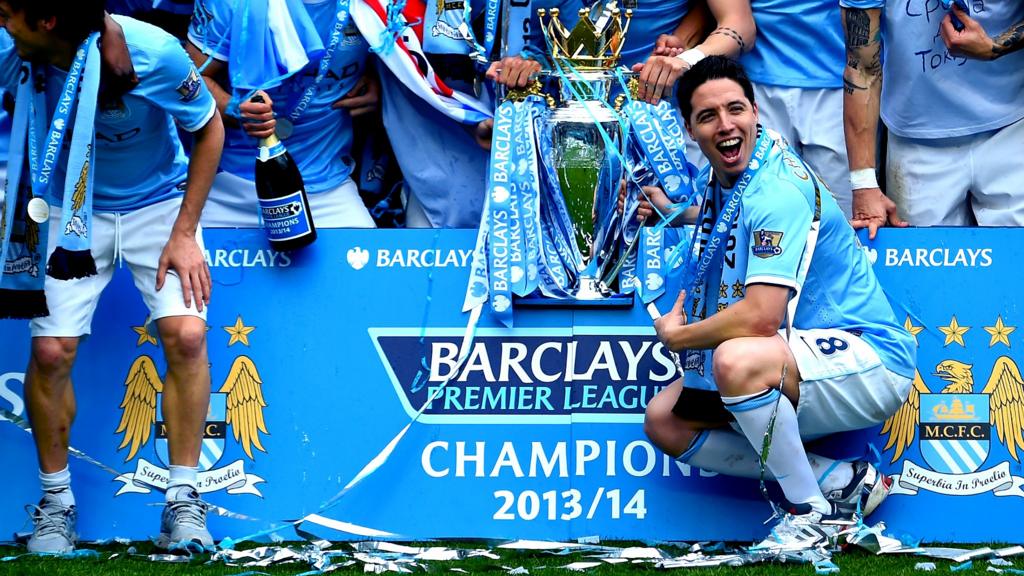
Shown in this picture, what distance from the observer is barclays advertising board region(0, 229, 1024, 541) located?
5.14 metres

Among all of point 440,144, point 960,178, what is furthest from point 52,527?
point 960,178

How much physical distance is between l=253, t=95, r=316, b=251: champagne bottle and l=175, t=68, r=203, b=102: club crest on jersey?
508mm

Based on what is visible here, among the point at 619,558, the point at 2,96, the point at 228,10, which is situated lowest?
the point at 619,558

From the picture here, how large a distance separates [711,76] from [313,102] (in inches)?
66.4

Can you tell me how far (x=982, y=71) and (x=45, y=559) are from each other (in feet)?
11.7

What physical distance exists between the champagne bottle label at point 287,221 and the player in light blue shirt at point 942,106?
1.91m

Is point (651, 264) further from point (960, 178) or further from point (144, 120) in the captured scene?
point (144, 120)

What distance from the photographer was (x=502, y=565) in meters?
4.68

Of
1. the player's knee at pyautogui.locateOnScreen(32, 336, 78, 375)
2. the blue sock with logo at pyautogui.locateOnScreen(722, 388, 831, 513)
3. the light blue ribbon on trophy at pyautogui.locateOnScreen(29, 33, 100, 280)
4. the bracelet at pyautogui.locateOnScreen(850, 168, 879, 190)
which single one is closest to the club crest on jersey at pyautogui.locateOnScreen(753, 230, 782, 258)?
the blue sock with logo at pyautogui.locateOnScreen(722, 388, 831, 513)

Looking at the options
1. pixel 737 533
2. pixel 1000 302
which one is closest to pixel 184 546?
pixel 737 533

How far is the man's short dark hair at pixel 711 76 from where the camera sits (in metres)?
4.93

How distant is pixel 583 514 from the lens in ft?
16.9

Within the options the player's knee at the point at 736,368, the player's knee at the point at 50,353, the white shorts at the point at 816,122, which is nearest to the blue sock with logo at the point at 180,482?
the player's knee at the point at 50,353

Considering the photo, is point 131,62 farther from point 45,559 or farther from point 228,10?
point 45,559
